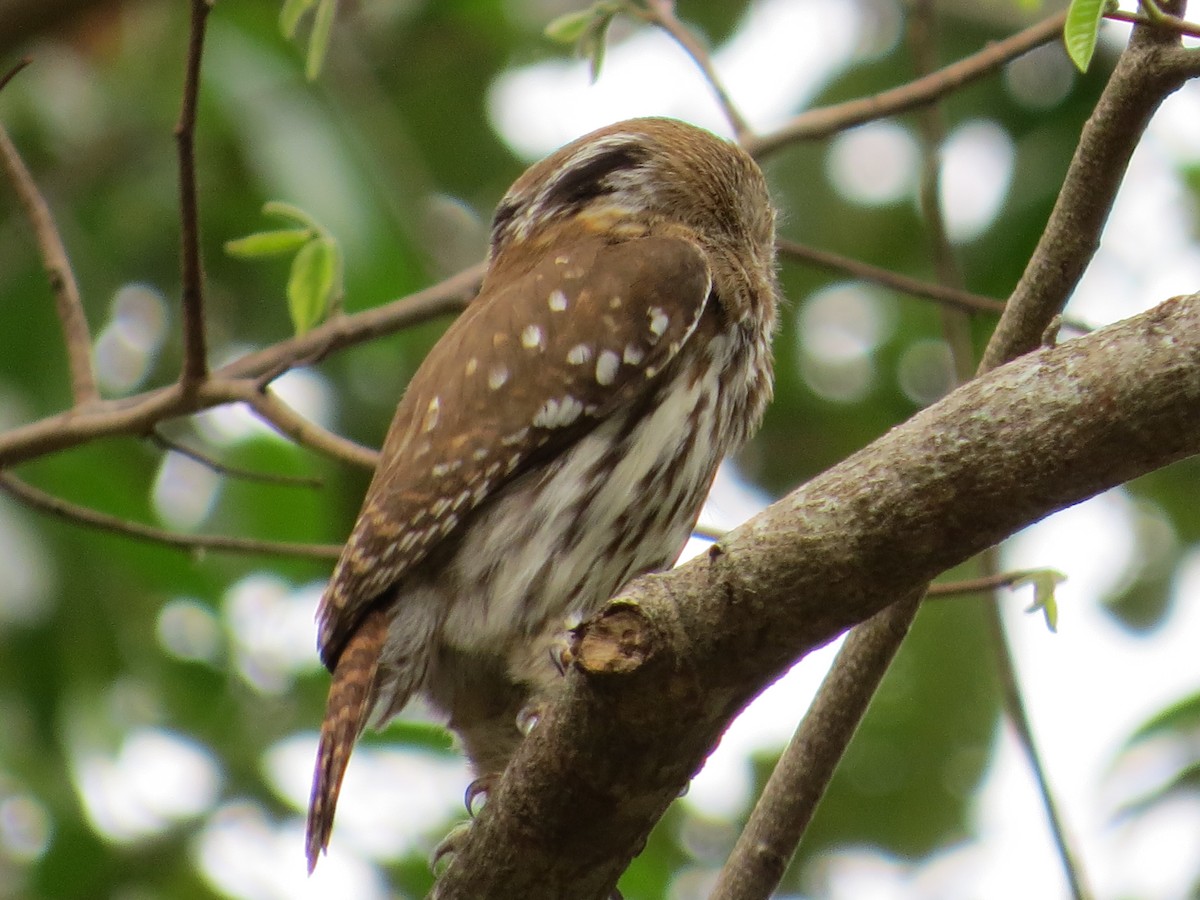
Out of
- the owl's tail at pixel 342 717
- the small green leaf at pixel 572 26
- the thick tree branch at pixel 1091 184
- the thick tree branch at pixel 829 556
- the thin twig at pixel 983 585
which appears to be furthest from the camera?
the small green leaf at pixel 572 26

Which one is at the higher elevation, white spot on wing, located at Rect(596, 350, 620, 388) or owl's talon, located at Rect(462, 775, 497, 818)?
white spot on wing, located at Rect(596, 350, 620, 388)

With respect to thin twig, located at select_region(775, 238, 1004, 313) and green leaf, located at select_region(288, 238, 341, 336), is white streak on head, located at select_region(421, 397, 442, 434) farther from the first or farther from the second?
thin twig, located at select_region(775, 238, 1004, 313)

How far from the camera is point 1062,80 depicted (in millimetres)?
5945

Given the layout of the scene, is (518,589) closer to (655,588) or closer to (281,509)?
(655,588)

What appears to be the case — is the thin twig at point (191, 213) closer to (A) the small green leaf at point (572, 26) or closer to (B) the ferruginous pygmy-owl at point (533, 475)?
(B) the ferruginous pygmy-owl at point (533, 475)

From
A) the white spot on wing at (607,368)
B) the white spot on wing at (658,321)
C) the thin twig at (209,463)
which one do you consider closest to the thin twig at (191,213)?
the thin twig at (209,463)

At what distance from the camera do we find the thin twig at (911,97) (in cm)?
423

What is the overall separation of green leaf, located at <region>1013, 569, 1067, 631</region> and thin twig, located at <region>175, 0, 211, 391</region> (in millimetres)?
1748

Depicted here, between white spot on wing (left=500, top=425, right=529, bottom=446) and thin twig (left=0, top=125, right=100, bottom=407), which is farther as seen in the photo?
thin twig (left=0, top=125, right=100, bottom=407)

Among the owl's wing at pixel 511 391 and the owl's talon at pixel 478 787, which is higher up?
the owl's wing at pixel 511 391

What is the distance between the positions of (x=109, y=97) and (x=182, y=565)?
2.14m

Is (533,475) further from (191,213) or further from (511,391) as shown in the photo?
(191,213)

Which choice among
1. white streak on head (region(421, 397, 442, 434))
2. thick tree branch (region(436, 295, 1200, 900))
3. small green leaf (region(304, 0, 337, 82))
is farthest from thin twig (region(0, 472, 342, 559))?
thick tree branch (region(436, 295, 1200, 900))

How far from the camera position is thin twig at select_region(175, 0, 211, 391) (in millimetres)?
3191
